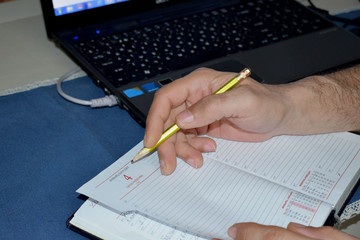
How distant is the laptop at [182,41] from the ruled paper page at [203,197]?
139 millimetres

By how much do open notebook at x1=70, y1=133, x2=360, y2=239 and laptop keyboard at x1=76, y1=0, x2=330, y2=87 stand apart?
0.65ft

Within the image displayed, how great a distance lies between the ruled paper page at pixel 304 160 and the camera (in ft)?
2.10

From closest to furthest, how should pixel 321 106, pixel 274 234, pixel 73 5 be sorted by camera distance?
pixel 274 234
pixel 321 106
pixel 73 5

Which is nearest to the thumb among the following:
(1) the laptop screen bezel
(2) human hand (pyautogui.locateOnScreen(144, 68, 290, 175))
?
(2) human hand (pyautogui.locateOnScreen(144, 68, 290, 175))

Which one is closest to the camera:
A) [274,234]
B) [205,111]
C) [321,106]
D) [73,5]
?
[274,234]

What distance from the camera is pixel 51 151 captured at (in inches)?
29.3

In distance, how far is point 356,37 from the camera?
1.00 m

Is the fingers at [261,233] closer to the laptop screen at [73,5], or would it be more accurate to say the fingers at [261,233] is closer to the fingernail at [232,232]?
the fingernail at [232,232]

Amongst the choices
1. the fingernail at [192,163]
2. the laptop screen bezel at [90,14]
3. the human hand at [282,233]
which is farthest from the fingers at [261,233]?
the laptop screen bezel at [90,14]

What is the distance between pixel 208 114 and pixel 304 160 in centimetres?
17

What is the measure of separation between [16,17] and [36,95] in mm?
336

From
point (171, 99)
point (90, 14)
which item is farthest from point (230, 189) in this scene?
point (90, 14)

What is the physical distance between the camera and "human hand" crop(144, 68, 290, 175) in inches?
26.0

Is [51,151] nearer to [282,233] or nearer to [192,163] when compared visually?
[192,163]
